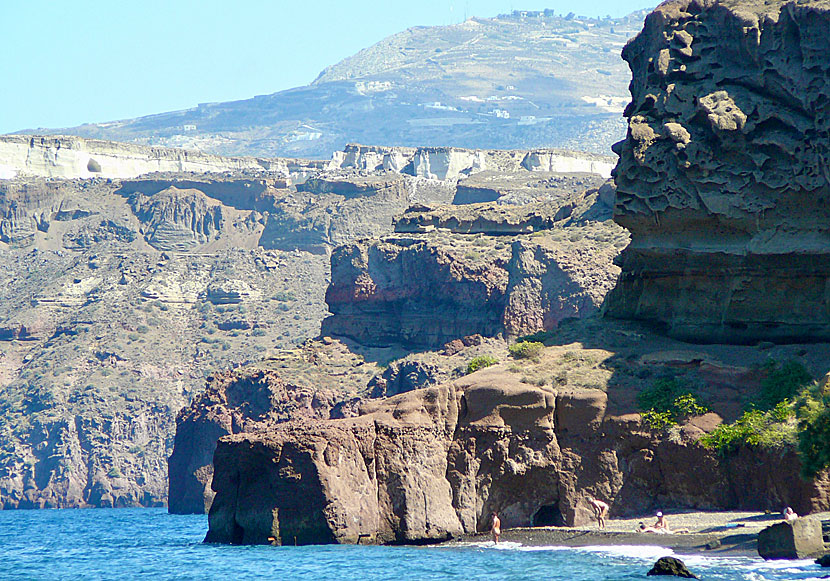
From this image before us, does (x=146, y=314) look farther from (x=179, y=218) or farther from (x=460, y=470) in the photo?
(x=460, y=470)

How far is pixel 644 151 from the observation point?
60.7m

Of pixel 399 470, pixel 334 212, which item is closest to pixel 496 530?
pixel 399 470

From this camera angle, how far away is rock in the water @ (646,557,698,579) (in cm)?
4328

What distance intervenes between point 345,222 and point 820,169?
126648 millimetres

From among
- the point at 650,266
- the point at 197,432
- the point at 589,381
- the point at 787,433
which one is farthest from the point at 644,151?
the point at 197,432

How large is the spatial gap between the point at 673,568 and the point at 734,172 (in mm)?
19473

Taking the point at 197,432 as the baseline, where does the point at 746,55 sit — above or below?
above

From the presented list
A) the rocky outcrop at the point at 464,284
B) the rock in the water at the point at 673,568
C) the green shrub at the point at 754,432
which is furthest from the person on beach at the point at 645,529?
the rocky outcrop at the point at 464,284

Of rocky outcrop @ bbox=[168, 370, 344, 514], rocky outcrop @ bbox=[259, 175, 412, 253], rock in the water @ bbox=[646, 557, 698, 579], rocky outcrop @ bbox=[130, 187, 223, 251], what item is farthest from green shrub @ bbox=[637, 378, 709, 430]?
rocky outcrop @ bbox=[130, 187, 223, 251]

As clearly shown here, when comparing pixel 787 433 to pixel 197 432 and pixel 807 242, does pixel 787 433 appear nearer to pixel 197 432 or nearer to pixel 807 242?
pixel 807 242

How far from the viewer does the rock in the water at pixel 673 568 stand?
4328cm

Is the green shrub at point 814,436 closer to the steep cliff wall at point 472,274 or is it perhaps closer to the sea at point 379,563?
the sea at point 379,563

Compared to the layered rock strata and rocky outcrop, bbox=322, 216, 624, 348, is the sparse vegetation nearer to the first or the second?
the layered rock strata

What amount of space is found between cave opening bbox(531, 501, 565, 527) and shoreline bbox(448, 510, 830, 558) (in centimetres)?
78
